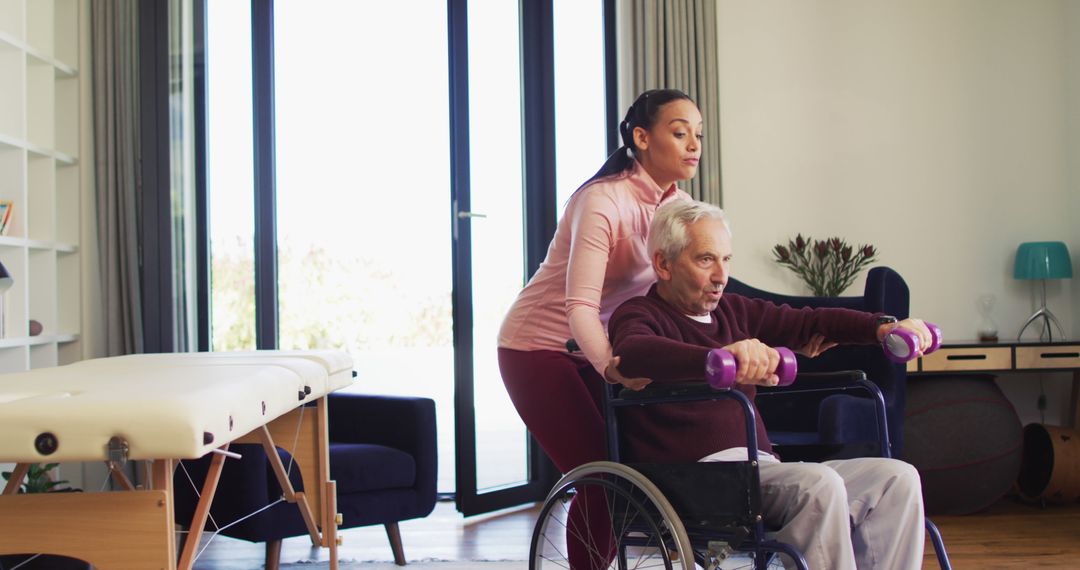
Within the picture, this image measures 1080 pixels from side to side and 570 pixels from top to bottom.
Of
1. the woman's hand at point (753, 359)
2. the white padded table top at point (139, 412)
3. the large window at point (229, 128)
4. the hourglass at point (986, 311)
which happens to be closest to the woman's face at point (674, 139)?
the woman's hand at point (753, 359)

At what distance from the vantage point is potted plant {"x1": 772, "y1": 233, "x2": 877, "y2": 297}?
429cm

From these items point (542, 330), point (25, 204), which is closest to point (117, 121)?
point (25, 204)

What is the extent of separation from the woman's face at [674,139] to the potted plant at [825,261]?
251 cm

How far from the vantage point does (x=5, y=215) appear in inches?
136

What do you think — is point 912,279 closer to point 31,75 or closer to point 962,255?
point 962,255

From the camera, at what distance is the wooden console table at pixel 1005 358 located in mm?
3943

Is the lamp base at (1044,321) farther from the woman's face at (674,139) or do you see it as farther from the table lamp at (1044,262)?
the woman's face at (674,139)

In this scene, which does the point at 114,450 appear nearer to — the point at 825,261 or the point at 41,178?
the point at 41,178

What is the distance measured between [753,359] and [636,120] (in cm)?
71

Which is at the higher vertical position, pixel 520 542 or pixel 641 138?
pixel 641 138

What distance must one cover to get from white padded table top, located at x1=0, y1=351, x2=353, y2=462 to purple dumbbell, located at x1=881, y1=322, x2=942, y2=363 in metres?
1.06

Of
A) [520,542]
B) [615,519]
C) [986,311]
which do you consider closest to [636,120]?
[615,519]

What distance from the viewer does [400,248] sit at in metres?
7.27

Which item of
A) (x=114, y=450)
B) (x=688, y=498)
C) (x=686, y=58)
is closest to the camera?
(x=114, y=450)
